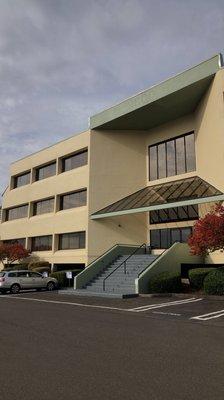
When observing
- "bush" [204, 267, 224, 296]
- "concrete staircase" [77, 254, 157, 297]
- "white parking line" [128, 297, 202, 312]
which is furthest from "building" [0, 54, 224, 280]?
"white parking line" [128, 297, 202, 312]

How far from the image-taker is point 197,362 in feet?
26.0

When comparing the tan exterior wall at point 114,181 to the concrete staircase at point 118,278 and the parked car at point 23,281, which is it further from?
the parked car at point 23,281

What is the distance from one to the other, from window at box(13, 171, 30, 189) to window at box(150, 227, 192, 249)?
17.5 m

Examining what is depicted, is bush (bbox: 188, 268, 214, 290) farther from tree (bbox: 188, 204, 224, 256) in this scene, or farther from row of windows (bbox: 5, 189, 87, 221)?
row of windows (bbox: 5, 189, 87, 221)

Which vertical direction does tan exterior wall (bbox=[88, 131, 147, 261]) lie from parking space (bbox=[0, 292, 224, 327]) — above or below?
above

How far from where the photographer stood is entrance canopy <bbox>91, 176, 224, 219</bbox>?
2580cm

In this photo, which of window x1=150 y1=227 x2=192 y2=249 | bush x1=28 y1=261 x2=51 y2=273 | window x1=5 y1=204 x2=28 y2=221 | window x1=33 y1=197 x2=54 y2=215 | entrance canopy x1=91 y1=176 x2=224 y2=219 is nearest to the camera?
entrance canopy x1=91 y1=176 x2=224 y2=219

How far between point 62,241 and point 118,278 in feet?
39.4

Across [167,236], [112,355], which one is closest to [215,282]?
[167,236]

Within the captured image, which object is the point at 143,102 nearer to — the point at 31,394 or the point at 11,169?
the point at 11,169

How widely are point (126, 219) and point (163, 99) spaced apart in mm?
9565

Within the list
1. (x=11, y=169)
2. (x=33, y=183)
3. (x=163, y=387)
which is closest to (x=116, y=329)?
(x=163, y=387)

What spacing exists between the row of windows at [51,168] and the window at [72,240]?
5.75 m

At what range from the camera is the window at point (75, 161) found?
3579 centimetres
